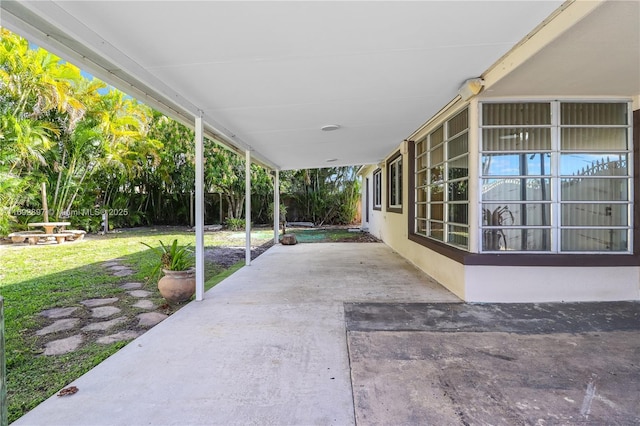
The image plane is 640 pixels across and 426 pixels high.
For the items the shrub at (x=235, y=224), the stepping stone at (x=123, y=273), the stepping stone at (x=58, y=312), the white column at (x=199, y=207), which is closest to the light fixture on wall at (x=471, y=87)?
the white column at (x=199, y=207)

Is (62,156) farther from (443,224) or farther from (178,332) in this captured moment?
(443,224)

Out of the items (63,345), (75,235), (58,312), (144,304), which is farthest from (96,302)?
(75,235)

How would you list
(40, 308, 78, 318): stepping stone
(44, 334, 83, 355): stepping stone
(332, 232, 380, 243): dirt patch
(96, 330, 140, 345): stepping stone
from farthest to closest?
(332, 232, 380, 243): dirt patch → (40, 308, 78, 318): stepping stone → (96, 330, 140, 345): stepping stone → (44, 334, 83, 355): stepping stone

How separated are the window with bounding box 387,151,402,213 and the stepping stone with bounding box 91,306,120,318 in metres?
6.25

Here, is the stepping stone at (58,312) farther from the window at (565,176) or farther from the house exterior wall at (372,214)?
the house exterior wall at (372,214)

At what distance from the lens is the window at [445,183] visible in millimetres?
4559

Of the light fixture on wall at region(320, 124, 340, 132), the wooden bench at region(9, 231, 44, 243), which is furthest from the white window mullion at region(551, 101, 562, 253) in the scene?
the wooden bench at region(9, 231, 44, 243)

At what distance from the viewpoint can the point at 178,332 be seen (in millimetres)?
3303

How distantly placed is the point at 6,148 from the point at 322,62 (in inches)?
406

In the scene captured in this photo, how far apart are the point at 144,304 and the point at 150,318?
621 mm

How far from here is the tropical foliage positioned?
905 centimetres

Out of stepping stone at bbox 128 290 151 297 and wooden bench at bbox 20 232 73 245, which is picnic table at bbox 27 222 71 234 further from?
stepping stone at bbox 128 290 151 297

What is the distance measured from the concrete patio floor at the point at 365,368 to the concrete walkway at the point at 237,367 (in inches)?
0.5

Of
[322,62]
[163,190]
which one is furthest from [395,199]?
[163,190]
